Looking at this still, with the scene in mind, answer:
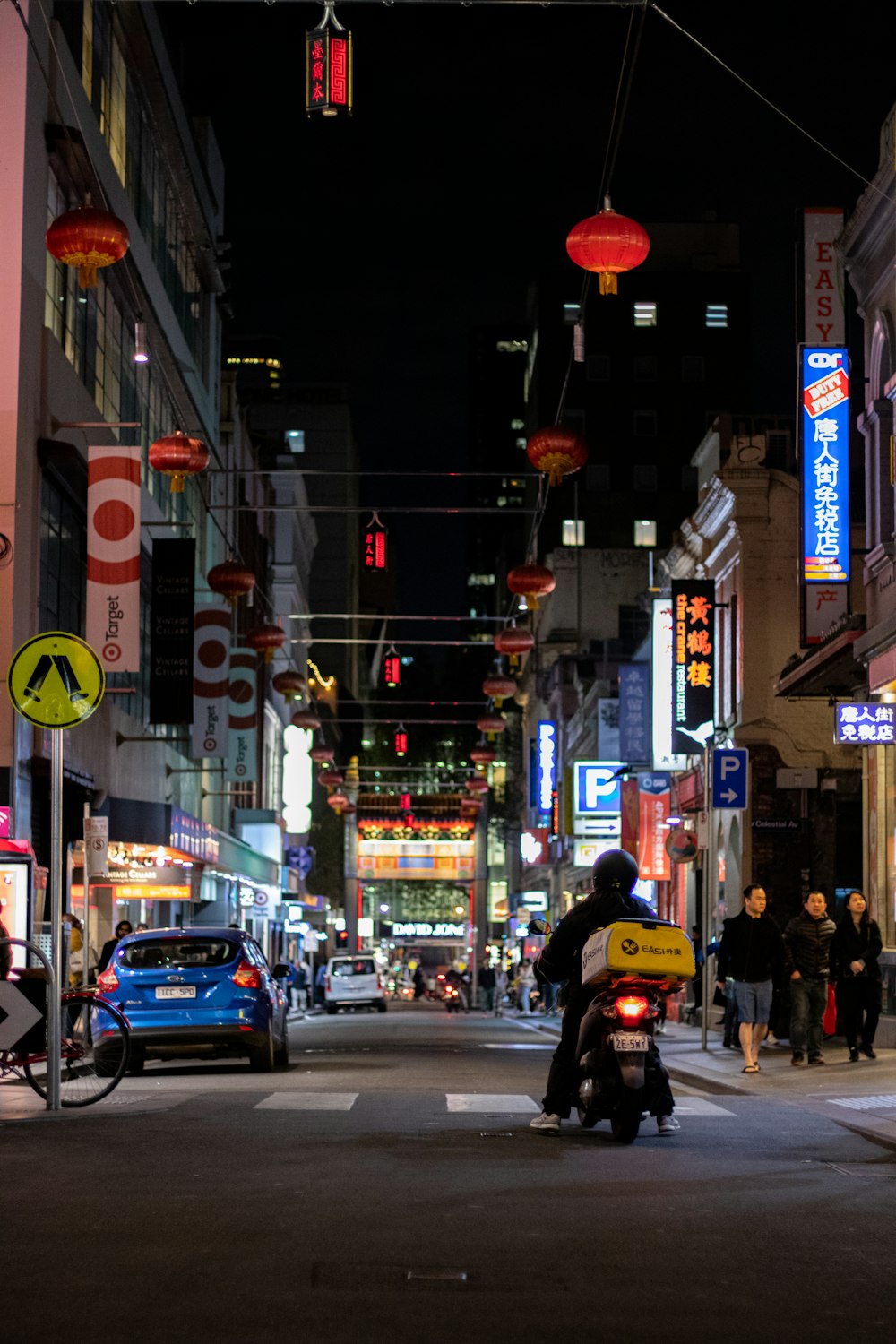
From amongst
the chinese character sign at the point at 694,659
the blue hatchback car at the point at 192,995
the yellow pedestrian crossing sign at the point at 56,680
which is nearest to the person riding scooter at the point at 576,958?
the yellow pedestrian crossing sign at the point at 56,680

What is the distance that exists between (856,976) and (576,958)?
9946mm

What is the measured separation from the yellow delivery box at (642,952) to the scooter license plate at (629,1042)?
335 millimetres

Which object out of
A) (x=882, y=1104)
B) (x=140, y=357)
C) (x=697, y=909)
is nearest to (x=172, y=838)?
(x=140, y=357)

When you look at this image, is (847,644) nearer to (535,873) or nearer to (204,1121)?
(204,1121)

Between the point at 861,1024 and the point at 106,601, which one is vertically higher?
the point at 106,601

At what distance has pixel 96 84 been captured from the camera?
1329 inches

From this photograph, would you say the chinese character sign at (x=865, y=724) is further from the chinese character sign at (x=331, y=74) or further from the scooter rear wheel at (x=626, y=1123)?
the scooter rear wheel at (x=626, y=1123)

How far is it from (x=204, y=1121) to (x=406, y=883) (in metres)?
112

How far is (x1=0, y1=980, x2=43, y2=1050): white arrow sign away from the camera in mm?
13938

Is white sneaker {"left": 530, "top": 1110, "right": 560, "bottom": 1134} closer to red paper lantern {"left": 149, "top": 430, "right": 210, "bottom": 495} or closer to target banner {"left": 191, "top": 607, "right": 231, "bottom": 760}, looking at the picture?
red paper lantern {"left": 149, "top": 430, "right": 210, "bottom": 495}

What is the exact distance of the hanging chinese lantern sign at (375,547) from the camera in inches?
1448

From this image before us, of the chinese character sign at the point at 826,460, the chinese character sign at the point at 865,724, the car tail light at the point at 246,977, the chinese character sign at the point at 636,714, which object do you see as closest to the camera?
the car tail light at the point at 246,977

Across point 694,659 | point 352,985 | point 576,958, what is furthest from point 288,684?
point 576,958

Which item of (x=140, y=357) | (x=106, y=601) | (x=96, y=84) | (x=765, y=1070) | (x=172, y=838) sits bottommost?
(x=765, y=1070)
